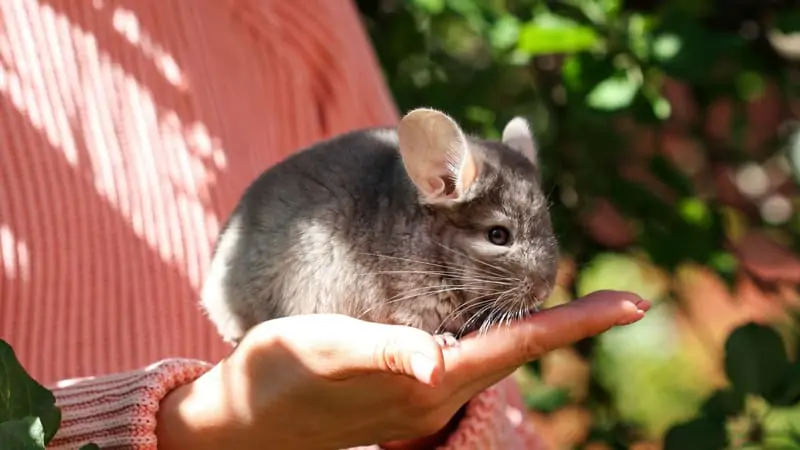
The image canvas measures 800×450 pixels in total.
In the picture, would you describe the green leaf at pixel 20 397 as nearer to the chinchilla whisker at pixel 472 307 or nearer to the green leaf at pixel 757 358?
the chinchilla whisker at pixel 472 307

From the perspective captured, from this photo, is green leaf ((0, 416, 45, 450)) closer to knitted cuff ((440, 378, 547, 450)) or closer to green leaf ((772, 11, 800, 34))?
knitted cuff ((440, 378, 547, 450))

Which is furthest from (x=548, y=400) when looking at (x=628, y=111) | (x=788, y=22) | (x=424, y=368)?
(x=424, y=368)

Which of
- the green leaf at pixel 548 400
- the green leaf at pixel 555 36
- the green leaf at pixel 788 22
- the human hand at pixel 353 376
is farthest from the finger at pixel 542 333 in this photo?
the green leaf at pixel 548 400

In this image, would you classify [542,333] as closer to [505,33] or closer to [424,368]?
[424,368]

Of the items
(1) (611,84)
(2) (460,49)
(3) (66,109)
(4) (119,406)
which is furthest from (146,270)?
(2) (460,49)

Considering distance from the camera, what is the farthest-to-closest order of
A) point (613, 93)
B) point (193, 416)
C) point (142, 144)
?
point (613, 93) → point (142, 144) → point (193, 416)

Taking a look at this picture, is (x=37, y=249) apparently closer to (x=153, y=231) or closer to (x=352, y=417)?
(x=153, y=231)
